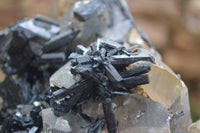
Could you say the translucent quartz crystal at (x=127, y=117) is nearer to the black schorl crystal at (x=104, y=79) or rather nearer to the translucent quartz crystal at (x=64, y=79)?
the black schorl crystal at (x=104, y=79)

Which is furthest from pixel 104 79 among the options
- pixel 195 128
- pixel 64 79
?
pixel 195 128

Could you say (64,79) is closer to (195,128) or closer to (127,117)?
(127,117)

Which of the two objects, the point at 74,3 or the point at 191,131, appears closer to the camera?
the point at 191,131

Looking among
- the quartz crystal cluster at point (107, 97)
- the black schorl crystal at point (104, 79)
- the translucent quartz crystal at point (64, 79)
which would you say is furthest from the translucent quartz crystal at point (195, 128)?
the translucent quartz crystal at point (64, 79)

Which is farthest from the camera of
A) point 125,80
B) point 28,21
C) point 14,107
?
point 28,21

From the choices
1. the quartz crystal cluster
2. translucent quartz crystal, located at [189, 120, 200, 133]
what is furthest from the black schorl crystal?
translucent quartz crystal, located at [189, 120, 200, 133]

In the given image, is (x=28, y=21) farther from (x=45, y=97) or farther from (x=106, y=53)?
(x=106, y=53)

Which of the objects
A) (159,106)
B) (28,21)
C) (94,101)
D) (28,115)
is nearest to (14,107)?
(28,115)

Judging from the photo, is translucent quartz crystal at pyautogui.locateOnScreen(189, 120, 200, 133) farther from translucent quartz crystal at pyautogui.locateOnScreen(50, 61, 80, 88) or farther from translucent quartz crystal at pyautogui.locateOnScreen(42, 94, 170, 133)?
translucent quartz crystal at pyautogui.locateOnScreen(50, 61, 80, 88)
